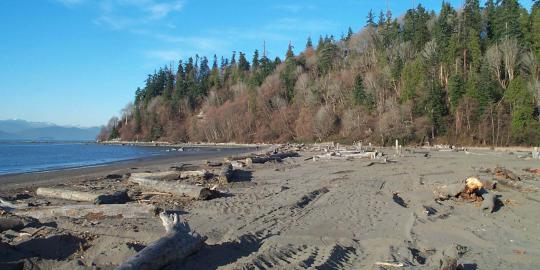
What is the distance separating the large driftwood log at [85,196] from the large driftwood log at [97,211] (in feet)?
4.61

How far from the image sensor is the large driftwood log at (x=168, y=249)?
6305mm

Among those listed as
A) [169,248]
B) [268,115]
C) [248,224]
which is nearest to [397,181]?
[248,224]

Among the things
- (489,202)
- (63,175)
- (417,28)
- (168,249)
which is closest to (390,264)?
(168,249)

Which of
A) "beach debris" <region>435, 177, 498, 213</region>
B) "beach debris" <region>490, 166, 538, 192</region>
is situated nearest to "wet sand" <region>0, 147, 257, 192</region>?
"beach debris" <region>435, 177, 498, 213</region>

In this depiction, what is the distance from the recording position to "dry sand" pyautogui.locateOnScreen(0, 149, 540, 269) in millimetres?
7516

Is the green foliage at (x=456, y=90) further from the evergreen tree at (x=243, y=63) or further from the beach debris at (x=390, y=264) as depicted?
the evergreen tree at (x=243, y=63)

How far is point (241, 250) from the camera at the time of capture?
8.14m

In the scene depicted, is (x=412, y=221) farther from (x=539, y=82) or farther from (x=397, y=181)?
(x=539, y=82)

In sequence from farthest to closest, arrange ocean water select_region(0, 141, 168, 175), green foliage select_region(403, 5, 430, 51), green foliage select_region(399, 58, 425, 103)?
green foliage select_region(403, 5, 430, 51) < green foliage select_region(399, 58, 425, 103) < ocean water select_region(0, 141, 168, 175)

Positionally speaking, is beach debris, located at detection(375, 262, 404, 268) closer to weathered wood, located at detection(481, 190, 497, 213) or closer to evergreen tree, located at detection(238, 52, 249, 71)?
weathered wood, located at detection(481, 190, 497, 213)

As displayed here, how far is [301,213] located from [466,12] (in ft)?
238

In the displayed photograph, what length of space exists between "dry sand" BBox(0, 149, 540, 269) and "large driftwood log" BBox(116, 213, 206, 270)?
0.22m

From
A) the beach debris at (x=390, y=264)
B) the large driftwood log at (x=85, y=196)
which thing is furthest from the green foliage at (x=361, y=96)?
the beach debris at (x=390, y=264)

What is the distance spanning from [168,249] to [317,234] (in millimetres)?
3935
